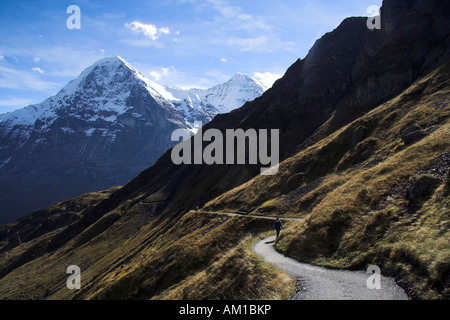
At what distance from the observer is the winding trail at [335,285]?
38.6ft

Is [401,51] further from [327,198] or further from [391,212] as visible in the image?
[391,212]

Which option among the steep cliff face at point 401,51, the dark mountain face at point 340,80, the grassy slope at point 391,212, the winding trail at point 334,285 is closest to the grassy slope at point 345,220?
the grassy slope at point 391,212

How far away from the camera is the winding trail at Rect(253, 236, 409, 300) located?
1177 centimetres

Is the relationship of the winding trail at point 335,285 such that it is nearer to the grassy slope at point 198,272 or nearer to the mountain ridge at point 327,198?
the mountain ridge at point 327,198

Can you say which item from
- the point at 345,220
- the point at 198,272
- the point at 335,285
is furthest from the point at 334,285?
the point at 198,272

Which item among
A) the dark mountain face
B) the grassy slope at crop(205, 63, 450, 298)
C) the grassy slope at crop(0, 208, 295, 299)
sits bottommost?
the grassy slope at crop(0, 208, 295, 299)


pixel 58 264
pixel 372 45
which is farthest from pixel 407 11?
pixel 58 264

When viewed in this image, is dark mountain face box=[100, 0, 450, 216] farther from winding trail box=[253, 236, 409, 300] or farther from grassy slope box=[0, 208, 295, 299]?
winding trail box=[253, 236, 409, 300]

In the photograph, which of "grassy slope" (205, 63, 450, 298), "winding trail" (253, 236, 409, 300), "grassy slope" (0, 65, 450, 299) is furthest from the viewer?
"grassy slope" (0, 65, 450, 299)

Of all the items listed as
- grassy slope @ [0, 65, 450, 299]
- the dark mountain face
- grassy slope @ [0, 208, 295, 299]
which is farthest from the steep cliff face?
grassy slope @ [0, 208, 295, 299]

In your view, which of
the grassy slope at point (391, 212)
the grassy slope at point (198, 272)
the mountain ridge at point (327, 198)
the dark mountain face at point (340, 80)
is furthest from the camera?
the dark mountain face at point (340, 80)

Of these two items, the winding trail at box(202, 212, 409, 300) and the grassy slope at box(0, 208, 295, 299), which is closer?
the winding trail at box(202, 212, 409, 300)
